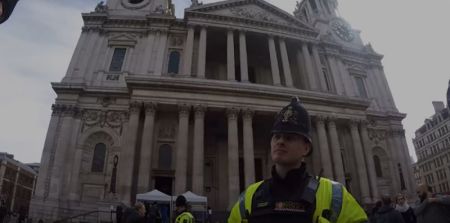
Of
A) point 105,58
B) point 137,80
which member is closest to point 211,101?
point 137,80

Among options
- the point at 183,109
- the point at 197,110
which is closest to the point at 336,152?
the point at 197,110

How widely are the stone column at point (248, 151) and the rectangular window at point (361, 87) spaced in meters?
15.0

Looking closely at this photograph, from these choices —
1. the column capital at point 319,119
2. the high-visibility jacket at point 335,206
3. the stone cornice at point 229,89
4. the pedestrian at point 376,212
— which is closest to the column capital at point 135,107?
the stone cornice at point 229,89

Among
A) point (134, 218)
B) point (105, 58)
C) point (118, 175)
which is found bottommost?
point (134, 218)

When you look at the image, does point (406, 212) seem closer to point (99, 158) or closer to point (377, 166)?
point (99, 158)

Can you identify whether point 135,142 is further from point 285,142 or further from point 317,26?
point 317,26

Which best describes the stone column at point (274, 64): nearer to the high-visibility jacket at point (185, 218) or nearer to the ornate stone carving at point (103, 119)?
the ornate stone carving at point (103, 119)

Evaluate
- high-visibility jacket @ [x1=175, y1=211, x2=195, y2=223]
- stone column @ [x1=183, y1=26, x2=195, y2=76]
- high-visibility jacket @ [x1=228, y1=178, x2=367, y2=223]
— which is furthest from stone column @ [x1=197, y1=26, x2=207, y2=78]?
high-visibility jacket @ [x1=228, y1=178, x2=367, y2=223]

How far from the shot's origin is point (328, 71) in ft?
94.4

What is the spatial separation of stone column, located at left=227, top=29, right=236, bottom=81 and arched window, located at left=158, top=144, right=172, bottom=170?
22.6ft

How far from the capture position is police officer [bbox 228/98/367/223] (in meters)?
1.79

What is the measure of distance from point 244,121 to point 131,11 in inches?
627

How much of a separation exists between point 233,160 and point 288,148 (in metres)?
16.9

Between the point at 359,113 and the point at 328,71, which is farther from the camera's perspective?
the point at 328,71
